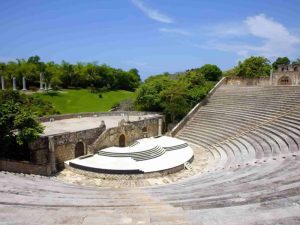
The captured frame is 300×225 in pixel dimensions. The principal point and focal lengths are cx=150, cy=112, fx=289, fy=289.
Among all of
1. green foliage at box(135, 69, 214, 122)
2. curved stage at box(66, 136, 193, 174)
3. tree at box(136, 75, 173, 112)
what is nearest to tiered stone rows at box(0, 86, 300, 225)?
curved stage at box(66, 136, 193, 174)

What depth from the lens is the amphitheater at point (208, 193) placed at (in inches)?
315

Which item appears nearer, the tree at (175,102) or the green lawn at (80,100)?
the tree at (175,102)

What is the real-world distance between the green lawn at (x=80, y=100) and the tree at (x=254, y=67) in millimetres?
20330

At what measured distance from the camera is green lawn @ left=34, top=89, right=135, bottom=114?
51434 mm

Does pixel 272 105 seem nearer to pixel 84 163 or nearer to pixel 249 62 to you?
pixel 84 163

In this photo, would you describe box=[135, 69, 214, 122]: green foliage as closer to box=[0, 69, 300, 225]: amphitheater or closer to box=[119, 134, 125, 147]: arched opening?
box=[0, 69, 300, 225]: amphitheater

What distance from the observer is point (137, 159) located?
23.1 metres

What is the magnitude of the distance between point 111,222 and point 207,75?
42.2 m

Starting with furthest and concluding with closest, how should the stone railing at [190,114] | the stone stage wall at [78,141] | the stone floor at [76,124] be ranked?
the stone railing at [190,114] → the stone floor at [76,124] → the stone stage wall at [78,141]

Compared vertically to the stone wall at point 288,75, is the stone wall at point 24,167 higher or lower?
lower

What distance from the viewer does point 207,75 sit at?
156ft

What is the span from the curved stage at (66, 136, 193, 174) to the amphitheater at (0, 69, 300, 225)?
114 cm

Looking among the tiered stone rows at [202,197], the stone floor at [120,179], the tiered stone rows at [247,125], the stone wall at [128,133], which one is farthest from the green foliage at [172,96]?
the stone floor at [120,179]

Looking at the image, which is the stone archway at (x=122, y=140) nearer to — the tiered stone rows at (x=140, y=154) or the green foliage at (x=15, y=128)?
the tiered stone rows at (x=140, y=154)
